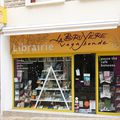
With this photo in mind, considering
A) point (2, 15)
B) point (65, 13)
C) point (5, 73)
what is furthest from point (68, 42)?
point (5, 73)

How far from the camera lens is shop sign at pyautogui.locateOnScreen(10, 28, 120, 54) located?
39.0 feet

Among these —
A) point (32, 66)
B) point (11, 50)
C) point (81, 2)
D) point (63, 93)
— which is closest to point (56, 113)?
point (63, 93)

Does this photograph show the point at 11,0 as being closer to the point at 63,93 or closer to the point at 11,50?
the point at 11,50

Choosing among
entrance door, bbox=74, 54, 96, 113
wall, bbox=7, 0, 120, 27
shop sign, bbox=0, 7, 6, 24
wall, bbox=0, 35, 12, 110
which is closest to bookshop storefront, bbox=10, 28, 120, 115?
entrance door, bbox=74, 54, 96, 113

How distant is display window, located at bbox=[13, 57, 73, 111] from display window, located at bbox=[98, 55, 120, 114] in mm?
1071

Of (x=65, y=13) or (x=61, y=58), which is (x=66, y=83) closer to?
(x=61, y=58)

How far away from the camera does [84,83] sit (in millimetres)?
12539

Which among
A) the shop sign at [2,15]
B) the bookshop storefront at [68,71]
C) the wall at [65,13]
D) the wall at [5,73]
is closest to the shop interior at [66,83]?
the bookshop storefront at [68,71]

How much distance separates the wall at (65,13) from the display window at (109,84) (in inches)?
54.8

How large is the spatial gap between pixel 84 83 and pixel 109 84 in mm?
840

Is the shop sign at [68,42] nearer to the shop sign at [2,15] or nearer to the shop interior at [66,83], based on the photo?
the shop interior at [66,83]

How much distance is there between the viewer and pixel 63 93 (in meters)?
12.9

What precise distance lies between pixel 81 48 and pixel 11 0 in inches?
121

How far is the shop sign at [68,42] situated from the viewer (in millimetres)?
11891
